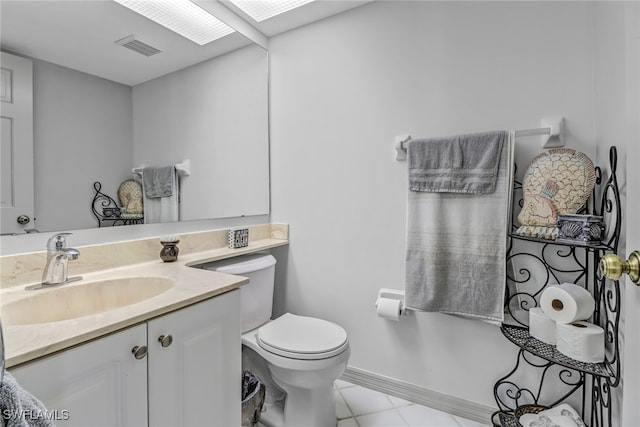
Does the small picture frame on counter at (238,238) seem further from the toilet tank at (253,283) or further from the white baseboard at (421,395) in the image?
the white baseboard at (421,395)

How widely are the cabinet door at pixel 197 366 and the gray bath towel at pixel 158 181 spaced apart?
0.71m

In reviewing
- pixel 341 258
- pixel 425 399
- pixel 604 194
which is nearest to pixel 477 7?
pixel 604 194

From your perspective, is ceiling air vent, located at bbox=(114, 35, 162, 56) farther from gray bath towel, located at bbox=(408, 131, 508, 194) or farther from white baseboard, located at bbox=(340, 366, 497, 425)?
white baseboard, located at bbox=(340, 366, 497, 425)

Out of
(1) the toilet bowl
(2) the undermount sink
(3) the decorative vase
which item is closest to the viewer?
(2) the undermount sink

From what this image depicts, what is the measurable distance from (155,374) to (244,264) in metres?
0.78

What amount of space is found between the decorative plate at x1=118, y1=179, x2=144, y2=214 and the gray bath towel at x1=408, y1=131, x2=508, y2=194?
1298 mm

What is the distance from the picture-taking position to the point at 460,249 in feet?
4.65

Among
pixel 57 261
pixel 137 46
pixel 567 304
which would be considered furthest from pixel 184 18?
pixel 567 304

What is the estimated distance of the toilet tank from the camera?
1561 millimetres

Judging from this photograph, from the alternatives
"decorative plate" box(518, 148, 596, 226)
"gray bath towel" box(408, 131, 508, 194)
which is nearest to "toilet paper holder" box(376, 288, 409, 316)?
"gray bath towel" box(408, 131, 508, 194)

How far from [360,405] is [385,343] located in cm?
34

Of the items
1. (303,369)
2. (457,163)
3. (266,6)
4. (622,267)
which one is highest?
(266,6)

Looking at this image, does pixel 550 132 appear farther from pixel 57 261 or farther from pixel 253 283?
pixel 57 261

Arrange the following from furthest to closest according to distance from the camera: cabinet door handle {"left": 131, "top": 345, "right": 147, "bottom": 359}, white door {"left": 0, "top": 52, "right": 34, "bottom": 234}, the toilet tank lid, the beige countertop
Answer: the toilet tank lid → white door {"left": 0, "top": 52, "right": 34, "bottom": 234} → cabinet door handle {"left": 131, "top": 345, "right": 147, "bottom": 359} → the beige countertop
